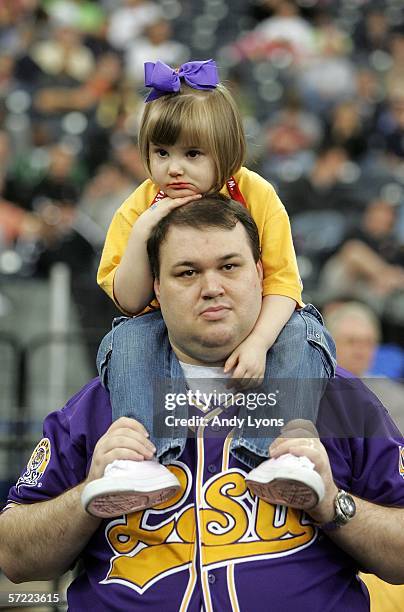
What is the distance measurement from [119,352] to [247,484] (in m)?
0.50

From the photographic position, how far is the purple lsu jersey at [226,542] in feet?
9.37

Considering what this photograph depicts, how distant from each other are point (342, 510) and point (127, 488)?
1.78ft

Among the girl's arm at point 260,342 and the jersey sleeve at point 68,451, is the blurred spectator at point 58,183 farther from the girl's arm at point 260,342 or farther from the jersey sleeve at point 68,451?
the girl's arm at point 260,342

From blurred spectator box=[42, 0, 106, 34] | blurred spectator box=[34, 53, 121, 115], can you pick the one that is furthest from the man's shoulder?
blurred spectator box=[42, 0, 106, 34]

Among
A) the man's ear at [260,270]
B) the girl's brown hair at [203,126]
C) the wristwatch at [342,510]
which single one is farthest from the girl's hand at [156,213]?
the wristwatch at [342,510]

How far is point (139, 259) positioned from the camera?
3.04 metres

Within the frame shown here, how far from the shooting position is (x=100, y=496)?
2643 mm

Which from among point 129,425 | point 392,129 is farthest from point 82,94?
point 129,425

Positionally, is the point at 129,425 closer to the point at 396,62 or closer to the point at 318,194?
the point at 318,194

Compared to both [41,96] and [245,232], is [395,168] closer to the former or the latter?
[41,96]

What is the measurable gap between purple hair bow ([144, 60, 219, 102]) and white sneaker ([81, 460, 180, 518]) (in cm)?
105

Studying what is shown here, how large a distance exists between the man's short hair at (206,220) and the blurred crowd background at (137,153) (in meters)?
0.60

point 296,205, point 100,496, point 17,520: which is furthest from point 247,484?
point 296,205

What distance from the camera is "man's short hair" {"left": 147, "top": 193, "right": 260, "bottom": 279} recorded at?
9.75 ft
